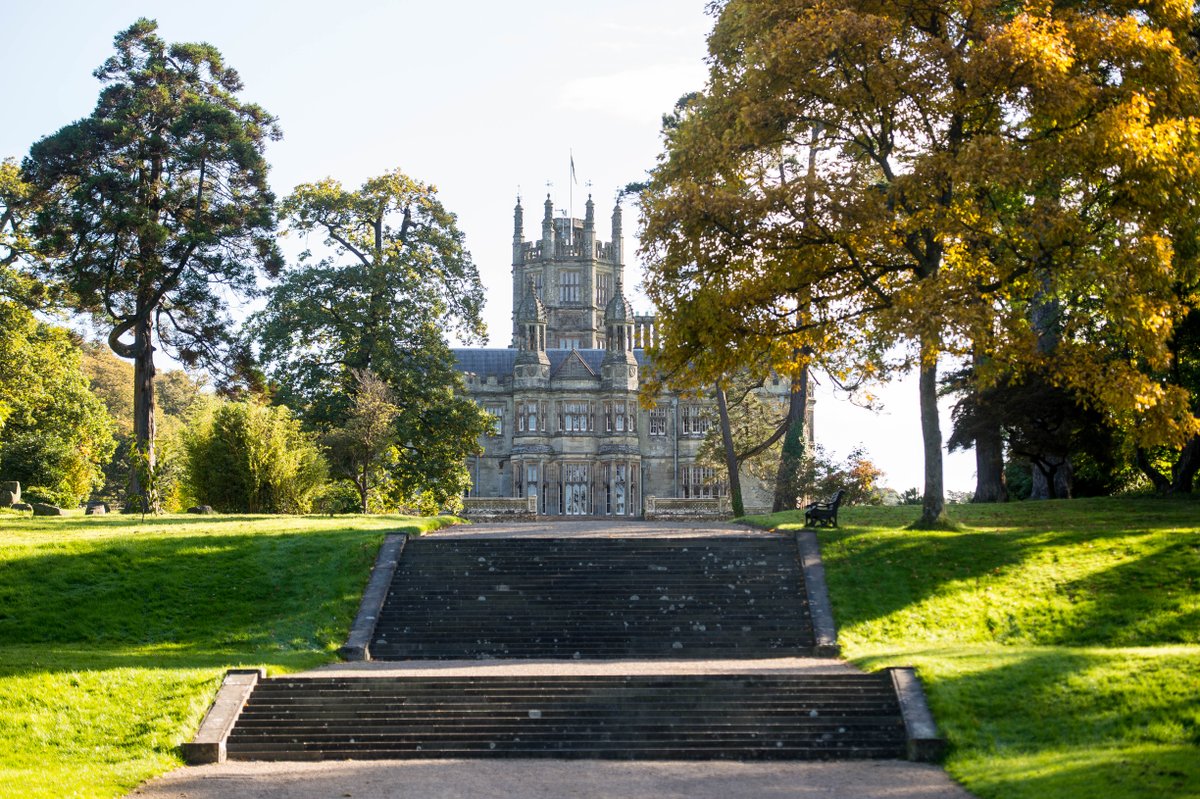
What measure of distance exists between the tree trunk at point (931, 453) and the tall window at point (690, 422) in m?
34.4

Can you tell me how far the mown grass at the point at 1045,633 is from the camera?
15.7 metres

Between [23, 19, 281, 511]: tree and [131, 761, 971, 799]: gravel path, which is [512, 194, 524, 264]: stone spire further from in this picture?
[131, 761, 971, 799]: gravel path

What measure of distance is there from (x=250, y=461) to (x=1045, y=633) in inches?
919

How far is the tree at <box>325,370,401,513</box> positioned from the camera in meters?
40.6

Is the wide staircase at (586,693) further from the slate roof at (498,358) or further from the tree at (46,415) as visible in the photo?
the slate roof at (498,358)

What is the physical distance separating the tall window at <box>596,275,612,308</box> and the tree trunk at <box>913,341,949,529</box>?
5920cm

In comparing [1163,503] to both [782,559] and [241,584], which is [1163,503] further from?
[241,584]

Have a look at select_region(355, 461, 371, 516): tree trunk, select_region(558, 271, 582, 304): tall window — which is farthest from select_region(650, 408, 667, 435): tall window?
select_region(558, 271, 582, 304): tall window

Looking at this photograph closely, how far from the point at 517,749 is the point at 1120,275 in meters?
14.3

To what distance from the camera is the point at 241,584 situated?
2555 centimetres

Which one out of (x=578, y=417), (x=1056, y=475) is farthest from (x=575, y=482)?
(x=1056, y=475)

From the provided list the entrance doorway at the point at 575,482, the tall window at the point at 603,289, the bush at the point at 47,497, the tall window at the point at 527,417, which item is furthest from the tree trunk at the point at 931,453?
the tall window at the point at 603,289

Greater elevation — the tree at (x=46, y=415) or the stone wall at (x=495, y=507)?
the tree at (x=46, y=415)

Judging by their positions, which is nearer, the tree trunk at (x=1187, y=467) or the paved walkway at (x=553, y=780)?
the paved walkway at (x=553, y=780)
